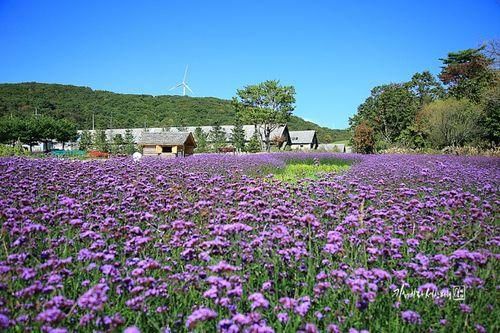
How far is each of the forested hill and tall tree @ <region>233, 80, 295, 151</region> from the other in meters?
21.0

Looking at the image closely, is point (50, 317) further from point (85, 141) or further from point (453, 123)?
point (85, 141)

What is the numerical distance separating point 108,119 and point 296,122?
1928 inches

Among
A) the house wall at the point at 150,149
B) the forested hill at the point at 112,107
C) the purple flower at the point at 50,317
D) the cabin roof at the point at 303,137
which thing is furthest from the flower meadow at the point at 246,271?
the cabin roof at the point at 303,137

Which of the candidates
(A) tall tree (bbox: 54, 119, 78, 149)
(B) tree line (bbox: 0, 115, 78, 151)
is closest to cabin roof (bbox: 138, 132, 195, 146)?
(B) tree line (bbox: 0, 115, 78, 151)

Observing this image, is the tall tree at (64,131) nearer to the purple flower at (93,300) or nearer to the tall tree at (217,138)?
the tall tree at (217,138)

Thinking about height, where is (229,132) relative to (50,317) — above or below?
above

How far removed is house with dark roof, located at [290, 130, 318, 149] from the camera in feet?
255

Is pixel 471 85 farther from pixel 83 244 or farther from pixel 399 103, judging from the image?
pixel 83 244

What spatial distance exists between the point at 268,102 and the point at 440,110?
86.2 feet

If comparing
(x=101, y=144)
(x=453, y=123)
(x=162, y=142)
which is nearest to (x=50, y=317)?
(x=453, y=123)

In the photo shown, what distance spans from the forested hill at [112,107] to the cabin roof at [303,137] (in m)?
16.6

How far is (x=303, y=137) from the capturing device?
78875 millimetres

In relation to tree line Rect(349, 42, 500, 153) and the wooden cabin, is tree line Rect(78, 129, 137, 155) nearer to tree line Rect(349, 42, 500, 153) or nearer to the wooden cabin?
the wooden cabin

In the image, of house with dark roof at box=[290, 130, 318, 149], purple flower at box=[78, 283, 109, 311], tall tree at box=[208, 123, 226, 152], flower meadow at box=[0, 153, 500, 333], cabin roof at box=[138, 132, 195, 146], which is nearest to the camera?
purple flower at box=[78, 283, 109, 311]
